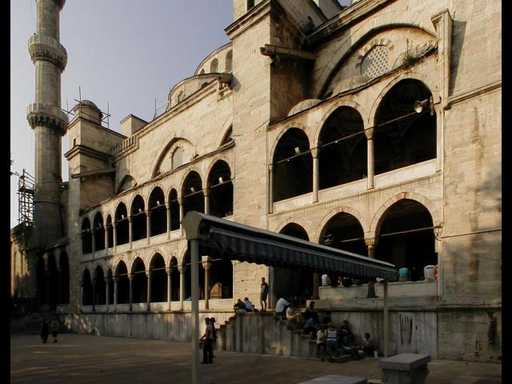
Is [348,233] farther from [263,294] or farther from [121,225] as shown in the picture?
[121,225]

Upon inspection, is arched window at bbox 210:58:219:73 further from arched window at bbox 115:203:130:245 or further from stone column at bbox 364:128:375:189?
stone column at bbox 364:128:375:189

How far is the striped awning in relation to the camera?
540 centimetres

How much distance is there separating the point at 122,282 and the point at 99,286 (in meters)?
3.01

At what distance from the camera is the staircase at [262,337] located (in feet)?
42.5

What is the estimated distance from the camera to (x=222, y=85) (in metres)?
24.2

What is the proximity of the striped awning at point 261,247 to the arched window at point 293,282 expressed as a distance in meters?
8.99

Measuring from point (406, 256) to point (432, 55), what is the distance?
8844 millimetres

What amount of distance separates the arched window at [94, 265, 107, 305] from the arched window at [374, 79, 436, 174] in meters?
22.7

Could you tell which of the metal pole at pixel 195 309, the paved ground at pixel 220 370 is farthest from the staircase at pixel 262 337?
the metal pole at pixel 195 309

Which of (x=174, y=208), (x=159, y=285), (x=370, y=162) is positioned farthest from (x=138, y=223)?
(x=370, y=162)

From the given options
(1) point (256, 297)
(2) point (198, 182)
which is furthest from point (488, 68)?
(2) point (198, 182)

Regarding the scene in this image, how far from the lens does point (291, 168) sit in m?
19.7

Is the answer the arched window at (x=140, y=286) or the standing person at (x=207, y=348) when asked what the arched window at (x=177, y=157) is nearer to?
the arched window at (x=140, y=286)

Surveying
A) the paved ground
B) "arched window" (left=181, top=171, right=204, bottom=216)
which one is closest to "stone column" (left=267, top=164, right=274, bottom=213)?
"arched window" (left=181, top=171, right=204, bottom=216)
